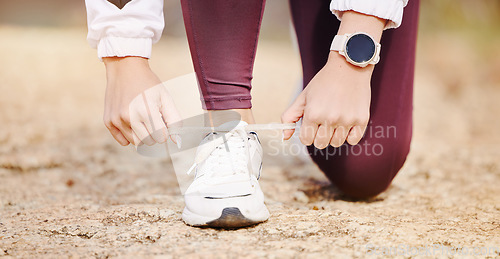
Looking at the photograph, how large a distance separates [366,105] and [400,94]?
15.1 inches

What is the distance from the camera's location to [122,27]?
2.90 feet

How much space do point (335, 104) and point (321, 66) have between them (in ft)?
1.38

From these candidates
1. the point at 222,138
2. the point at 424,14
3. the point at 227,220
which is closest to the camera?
the point at 227,220

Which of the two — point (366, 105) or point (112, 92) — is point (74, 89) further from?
point (366, 105)

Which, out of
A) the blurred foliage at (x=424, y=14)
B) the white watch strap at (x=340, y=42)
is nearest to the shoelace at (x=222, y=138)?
the white watch strap at (x=340, y=42)

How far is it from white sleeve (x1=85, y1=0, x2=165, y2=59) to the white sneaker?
0.81ft

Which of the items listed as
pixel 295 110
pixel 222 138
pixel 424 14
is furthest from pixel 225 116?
pixel 424 14

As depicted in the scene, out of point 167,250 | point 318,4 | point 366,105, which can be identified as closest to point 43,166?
point 167,250

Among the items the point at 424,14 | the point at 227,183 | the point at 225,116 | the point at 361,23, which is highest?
the point at 424,14

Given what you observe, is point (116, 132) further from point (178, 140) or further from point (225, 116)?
point (225, 116)

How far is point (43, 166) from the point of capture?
1.57 metres

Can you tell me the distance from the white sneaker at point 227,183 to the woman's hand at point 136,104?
105 millimetres

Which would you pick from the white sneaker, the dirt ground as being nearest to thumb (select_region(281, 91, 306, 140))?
the white sneaker

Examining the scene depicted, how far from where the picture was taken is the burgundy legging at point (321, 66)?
37.9 inches
